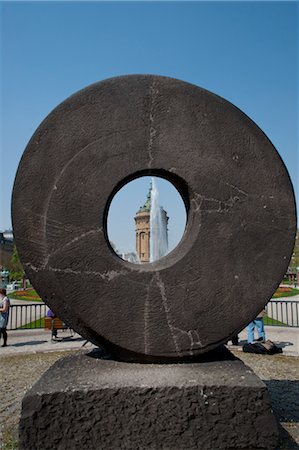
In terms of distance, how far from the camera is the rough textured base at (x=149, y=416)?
3.07 meters

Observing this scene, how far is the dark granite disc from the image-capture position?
3.53 metres

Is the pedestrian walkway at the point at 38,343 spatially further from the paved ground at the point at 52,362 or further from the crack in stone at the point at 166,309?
the crack in stone at the point at 166,309

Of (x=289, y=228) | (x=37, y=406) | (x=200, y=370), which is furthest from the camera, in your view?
(x=289, y=228)

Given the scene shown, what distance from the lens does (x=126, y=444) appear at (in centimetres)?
308

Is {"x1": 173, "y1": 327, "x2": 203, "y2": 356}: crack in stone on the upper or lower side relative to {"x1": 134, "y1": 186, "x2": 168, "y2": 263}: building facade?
lower

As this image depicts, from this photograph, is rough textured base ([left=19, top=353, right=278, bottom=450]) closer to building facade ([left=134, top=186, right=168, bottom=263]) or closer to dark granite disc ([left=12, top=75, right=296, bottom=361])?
dark granite disc ([left=12, top=75, right=296, bottom=361])

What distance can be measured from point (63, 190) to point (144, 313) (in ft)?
4.40

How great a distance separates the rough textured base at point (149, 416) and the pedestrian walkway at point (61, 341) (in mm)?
5024

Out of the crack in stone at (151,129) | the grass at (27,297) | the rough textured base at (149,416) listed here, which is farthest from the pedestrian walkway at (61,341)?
the grass at (27,297)

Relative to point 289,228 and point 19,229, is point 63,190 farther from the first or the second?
point 289,228

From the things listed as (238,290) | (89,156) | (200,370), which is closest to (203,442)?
(200,370)

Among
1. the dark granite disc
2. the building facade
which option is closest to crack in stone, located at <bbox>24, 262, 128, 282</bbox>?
A: the dark granite disc

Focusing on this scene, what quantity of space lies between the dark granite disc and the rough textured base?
1.54 ft

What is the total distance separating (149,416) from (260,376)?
3502mm
